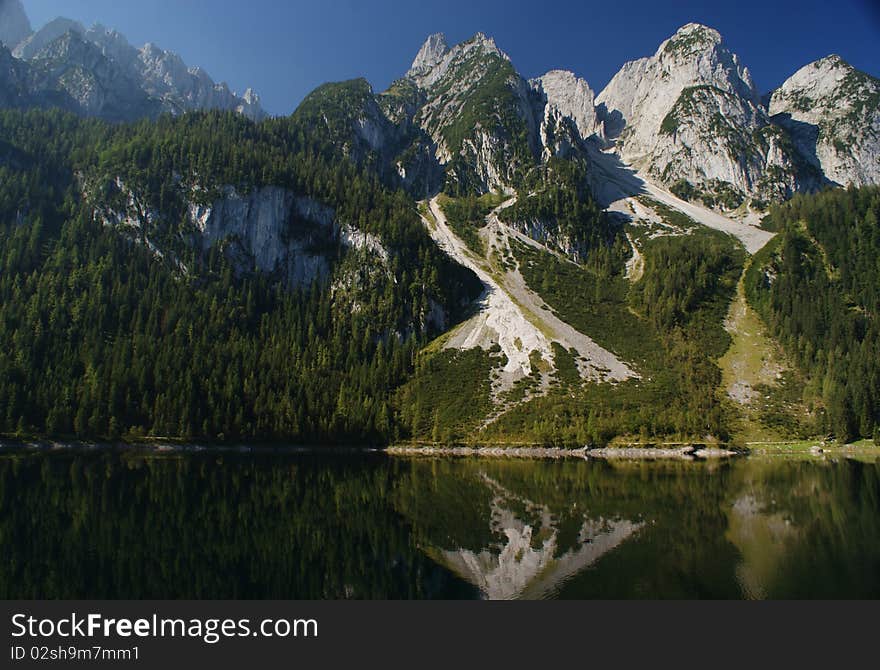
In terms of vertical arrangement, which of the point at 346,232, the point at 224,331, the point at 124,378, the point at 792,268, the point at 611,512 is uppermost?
the point at 346,232

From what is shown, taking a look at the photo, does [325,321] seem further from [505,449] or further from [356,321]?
[505,449]

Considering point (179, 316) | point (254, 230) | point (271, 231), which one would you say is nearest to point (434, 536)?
point (179, 316)

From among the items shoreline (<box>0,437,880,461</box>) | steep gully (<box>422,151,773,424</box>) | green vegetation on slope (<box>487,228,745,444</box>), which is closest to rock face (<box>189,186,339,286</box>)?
steep gully (<box>422,151,773,424</box>)

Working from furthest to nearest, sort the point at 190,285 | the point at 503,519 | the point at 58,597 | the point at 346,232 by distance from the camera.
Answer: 1. the point at 346,232
2. the point at 190,285
3. the point at 503,519
4. the point at 58,597

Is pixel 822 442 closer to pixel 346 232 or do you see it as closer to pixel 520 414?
pixel 520 414

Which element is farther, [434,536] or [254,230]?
[254,230]

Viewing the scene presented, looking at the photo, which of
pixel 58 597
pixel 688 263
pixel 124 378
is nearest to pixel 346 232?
pixel 124 378

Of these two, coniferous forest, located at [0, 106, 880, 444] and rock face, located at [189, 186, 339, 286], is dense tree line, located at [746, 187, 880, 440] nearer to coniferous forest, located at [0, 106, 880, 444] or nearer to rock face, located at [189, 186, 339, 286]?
coniferous forest, located at [0, 106, 880, 444]
